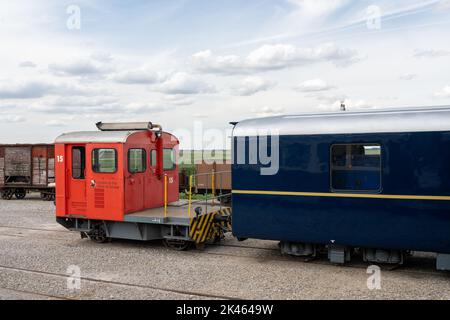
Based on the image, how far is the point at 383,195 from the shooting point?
8250mm

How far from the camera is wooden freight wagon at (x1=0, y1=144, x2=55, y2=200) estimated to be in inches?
869

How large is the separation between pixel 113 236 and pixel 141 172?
69.3 inches

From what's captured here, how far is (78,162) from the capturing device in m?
11.7

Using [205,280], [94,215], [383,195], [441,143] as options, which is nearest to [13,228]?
[94,215]

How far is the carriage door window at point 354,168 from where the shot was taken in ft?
28.3

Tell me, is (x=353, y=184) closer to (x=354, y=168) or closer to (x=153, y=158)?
(x=354, y=168)

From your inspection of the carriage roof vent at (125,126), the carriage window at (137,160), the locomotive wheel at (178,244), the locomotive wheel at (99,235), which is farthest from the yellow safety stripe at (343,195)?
the locomotive wheel at (99,235)

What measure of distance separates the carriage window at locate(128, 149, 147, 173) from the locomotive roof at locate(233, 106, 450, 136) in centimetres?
298

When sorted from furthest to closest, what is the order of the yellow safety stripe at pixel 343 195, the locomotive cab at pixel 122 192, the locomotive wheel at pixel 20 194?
1. the locomotive wheel at pixel 20 194
2. the locomotive cab at pixel 122 192
3. the yellow safety stripe at pixel 343 195

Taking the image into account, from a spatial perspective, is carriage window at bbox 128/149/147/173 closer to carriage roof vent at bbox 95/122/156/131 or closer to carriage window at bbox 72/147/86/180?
carriage roof vent at bbox 95/122/156/131

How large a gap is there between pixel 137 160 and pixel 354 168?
213 inches

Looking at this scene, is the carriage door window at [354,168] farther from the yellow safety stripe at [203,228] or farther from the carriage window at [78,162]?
the carriage window at [78,162]

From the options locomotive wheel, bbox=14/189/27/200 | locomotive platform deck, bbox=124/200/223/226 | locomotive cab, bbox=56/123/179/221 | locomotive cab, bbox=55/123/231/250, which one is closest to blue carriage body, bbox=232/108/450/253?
locomotive platform deck, bbox=124/200/223/226

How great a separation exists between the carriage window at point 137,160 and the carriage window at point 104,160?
1.24ft
